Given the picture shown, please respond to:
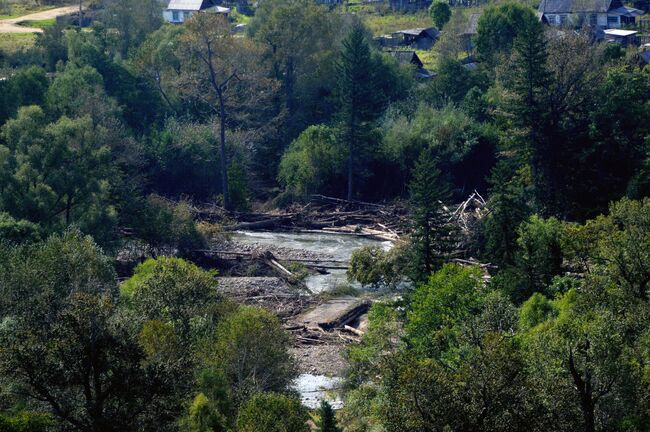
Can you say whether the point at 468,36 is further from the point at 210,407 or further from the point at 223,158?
the point at 210,407

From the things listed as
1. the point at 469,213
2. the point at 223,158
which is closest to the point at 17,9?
the point at 223,158

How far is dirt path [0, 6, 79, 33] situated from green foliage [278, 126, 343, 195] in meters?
33.1

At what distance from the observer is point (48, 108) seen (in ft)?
216

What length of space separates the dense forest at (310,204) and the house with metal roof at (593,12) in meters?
7.29

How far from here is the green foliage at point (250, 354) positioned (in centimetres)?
3456

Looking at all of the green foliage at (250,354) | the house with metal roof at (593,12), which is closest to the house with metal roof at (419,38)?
the house with metal roof at (593,12)

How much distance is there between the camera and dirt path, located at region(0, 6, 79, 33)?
314 feet

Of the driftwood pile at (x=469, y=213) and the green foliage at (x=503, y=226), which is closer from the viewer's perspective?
the green foliage at (x=503, y=226)

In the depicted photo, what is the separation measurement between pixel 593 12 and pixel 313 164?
3741 centimetres

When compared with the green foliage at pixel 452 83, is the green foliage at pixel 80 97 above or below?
above

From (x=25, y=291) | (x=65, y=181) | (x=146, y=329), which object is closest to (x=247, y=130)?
(x=65, y=181)

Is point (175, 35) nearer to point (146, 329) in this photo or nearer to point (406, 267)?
point (406, 267)

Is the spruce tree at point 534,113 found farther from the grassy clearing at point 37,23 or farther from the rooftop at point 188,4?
the rooftop at point 188,4

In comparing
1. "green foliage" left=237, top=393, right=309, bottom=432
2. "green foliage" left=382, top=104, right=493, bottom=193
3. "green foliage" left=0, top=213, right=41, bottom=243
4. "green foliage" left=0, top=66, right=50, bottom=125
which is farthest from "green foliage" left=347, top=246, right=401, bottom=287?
"green foliage" left=237, top=393, right=309, bottom=432
